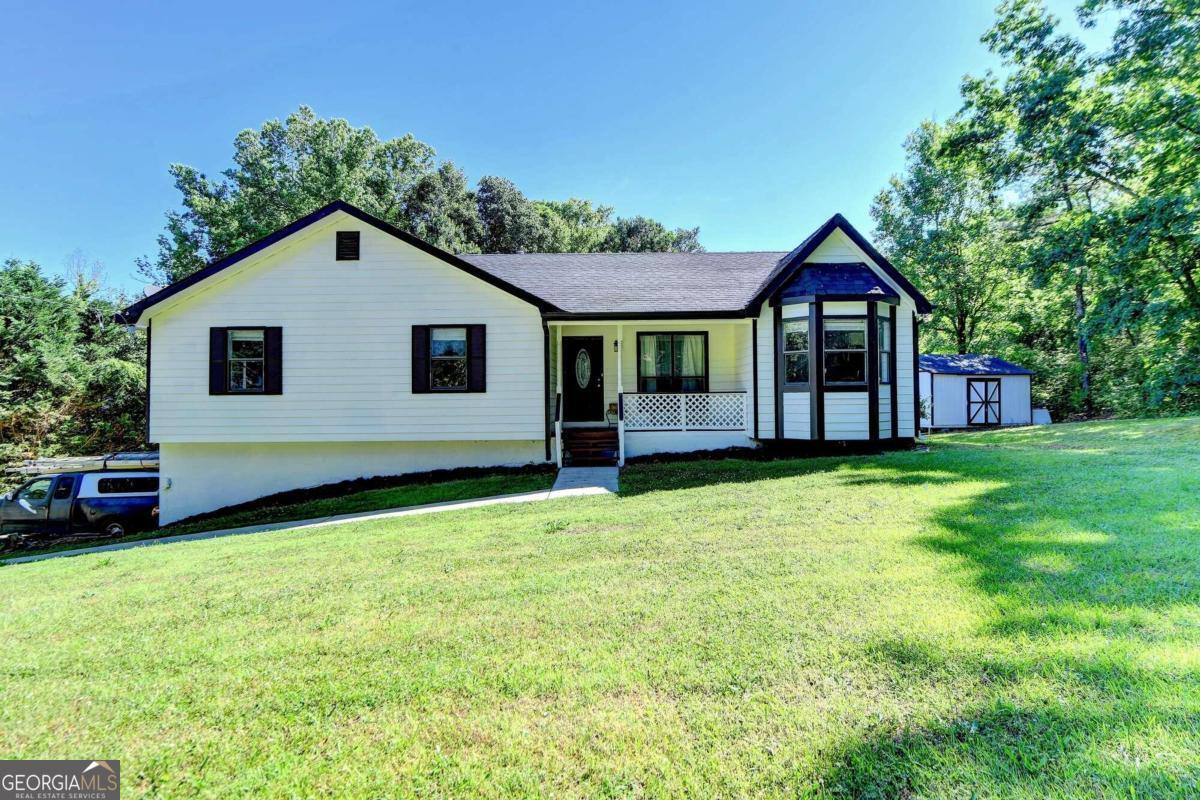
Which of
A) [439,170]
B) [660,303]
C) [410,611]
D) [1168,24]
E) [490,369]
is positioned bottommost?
[410,611]

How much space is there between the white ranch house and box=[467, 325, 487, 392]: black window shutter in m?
0.03

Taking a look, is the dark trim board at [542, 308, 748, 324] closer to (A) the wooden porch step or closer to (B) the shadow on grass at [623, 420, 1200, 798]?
(A) the wooden porch step

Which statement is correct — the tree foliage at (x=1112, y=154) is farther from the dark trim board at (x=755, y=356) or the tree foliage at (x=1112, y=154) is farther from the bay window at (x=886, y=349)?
the dark trim board at (x=755, y=356)

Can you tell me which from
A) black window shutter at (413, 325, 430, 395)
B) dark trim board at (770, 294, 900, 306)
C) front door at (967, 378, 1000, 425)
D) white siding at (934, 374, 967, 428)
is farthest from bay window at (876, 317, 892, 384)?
front door at (967, 378, 1000, 425)

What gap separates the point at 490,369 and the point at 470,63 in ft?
46.6

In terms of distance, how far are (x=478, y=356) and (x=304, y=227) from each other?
468 centimetres

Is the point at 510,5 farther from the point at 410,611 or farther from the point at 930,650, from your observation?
the point at 930,650

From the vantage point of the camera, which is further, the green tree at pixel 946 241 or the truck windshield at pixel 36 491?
the green tree at pixel 946 241

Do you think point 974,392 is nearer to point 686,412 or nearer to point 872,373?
point 872,373

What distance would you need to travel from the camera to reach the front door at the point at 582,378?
544 inches

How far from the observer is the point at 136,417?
19828mm

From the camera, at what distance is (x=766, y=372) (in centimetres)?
1189

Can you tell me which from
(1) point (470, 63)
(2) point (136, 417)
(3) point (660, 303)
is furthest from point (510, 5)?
(2) point (136, 417)

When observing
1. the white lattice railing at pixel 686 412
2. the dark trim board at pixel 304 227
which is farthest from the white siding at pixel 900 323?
the dark trim board at pixel 304 227
